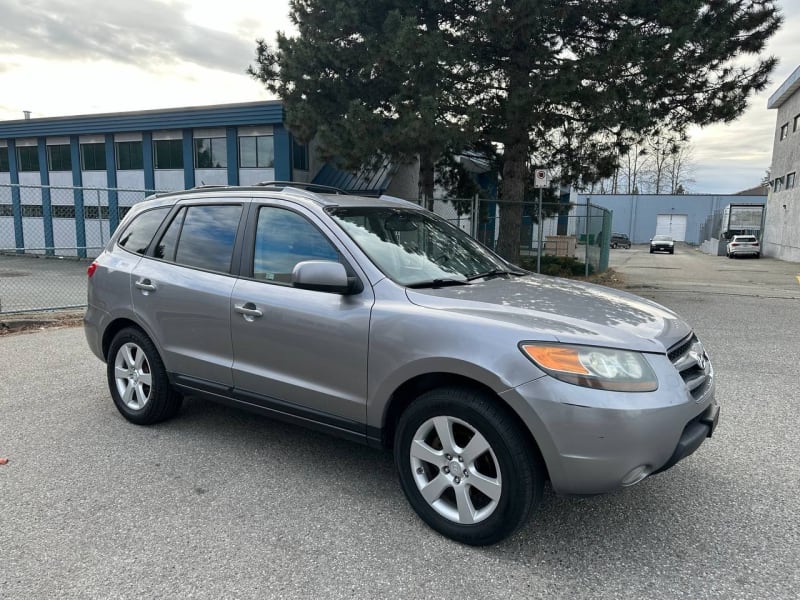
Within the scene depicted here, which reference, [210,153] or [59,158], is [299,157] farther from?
[59,158]

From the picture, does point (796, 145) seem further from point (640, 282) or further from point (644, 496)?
point (644, 496)

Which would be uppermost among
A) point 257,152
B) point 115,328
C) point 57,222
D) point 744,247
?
point 257,152

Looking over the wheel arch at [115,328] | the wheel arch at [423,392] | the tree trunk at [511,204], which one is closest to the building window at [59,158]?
the tree trunk at [511,204]

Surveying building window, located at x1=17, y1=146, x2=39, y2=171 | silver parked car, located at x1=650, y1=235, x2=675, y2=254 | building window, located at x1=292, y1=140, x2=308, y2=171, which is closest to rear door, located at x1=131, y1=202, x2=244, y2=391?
building window, located at x1=292, y1=140, x2=308, y2=171

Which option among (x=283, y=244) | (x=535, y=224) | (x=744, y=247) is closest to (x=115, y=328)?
(x=283, y=244)

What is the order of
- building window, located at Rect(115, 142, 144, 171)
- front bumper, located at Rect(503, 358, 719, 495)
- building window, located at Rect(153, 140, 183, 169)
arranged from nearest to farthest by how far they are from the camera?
front bumper, located at Rect(503, 358, 719, 495) < building window, located at Rect(153, 140, 183, 169) < building window, located at Rect(115, 142, 144, 171)

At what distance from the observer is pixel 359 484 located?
348cm

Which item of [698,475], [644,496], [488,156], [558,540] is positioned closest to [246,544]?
[558,540]

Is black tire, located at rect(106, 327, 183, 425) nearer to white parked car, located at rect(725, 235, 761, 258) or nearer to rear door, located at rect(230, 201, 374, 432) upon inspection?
rear door, located at rect(230, 201, 374, 432)

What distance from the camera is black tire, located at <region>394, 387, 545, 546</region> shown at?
2.62 meters

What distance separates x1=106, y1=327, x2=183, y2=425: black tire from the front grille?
3413 mm

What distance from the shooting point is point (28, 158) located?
3153cm

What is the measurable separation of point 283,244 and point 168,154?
86.4 feet

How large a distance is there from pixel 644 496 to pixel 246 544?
226cm
